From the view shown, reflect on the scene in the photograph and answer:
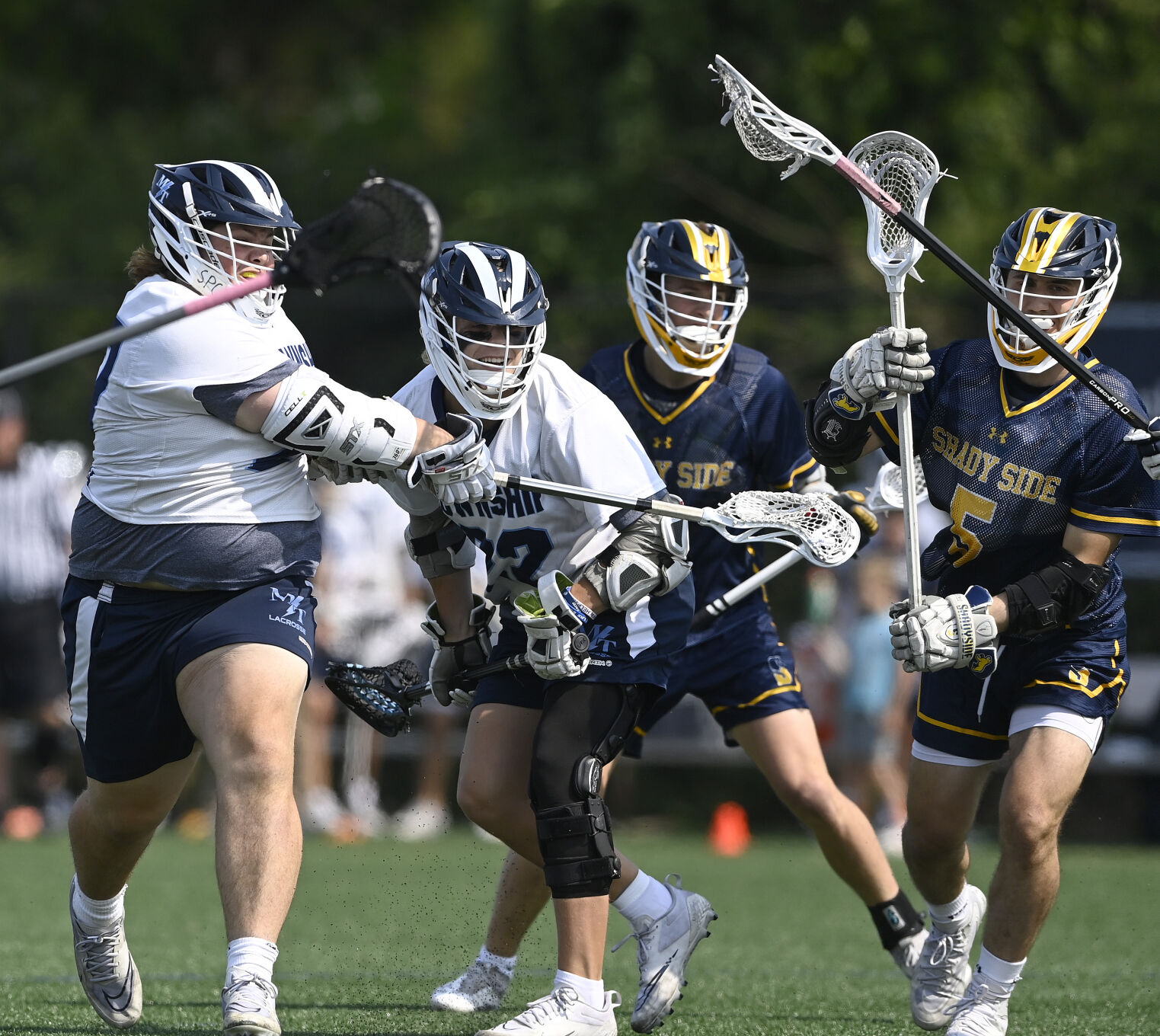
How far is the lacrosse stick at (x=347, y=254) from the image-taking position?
3.61m

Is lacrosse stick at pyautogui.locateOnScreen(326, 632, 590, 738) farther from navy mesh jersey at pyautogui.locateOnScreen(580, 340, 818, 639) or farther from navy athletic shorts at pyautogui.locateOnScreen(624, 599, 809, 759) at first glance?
navy mesh jersey at pyautogui.locateOnScreen(580, 340, 818, 639)


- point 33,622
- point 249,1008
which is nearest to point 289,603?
point 249,1008

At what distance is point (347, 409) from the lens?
3.76 m

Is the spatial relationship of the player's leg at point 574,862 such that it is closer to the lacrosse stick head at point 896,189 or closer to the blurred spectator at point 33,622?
the lacrosse stick head at point 896,189

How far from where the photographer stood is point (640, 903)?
4.44 metres

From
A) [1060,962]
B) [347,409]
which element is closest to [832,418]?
[347,409]

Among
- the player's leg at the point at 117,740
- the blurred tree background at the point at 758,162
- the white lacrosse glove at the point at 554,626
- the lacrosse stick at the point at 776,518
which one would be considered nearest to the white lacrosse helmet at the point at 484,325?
the lacrosse stick at the point at 776,518

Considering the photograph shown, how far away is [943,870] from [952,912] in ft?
0.63

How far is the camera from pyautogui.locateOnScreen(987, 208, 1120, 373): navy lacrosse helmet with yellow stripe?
414cm

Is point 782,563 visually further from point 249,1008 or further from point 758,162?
point 758,162

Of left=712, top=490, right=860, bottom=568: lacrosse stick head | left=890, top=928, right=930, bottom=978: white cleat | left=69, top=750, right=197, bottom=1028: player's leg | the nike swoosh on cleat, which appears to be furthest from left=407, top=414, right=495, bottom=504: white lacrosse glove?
left=890, top=928, right=930, bottom=978: white cleat

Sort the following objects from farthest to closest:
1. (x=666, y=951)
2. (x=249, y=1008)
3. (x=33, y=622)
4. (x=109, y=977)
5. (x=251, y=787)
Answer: (x=33, y=622), (x=666, y=951), (x=109, y=977), (x=251, y=787), (x=249, y=1008)

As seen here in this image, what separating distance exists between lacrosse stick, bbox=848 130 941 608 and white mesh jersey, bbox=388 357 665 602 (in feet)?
2.04

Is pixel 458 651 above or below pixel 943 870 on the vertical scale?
above
